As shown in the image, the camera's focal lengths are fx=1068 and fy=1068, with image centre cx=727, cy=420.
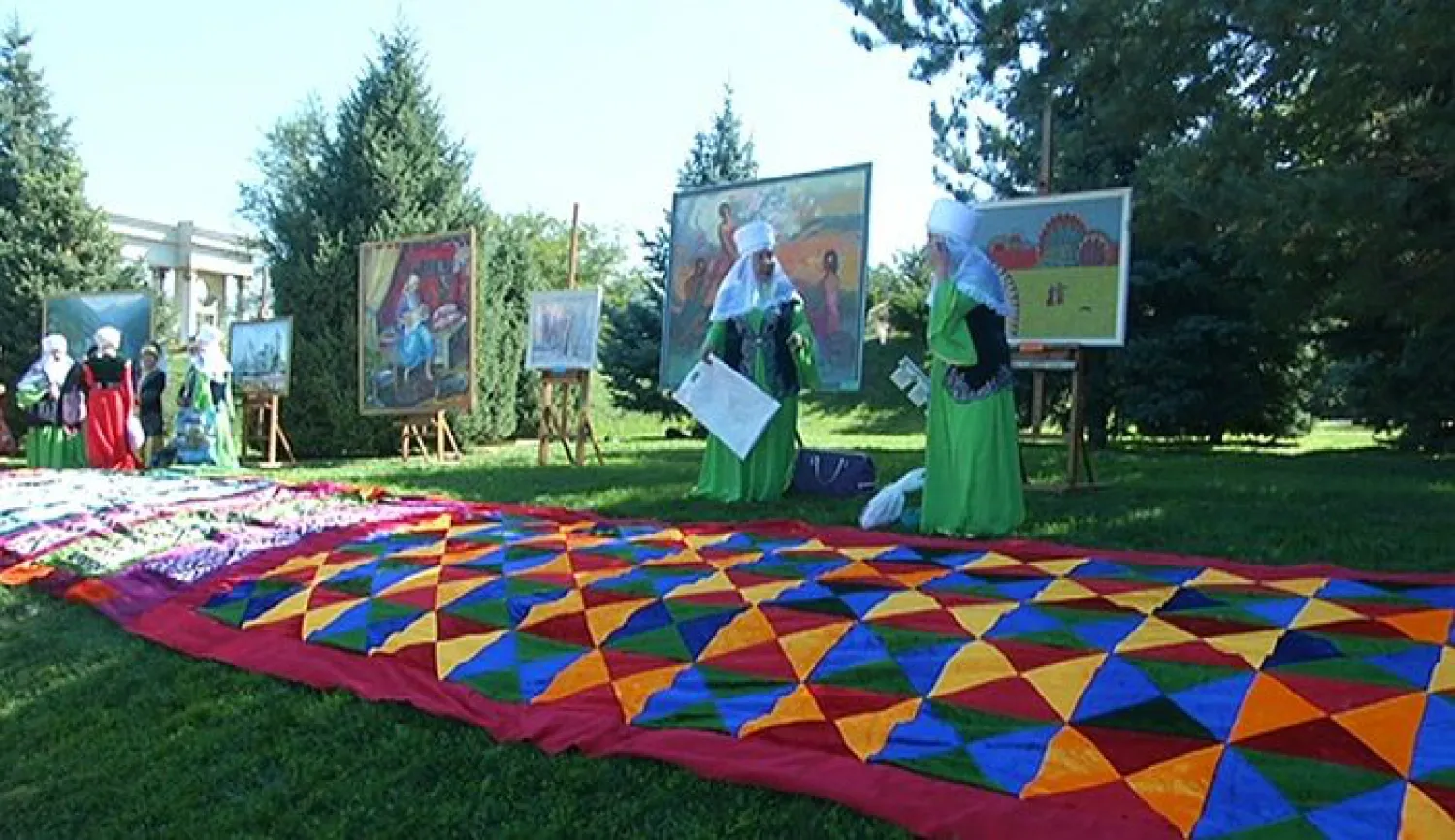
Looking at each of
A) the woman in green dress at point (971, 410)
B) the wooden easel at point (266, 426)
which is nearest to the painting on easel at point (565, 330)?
the wooden easel at point (266, 426)

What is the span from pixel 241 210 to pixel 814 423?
20.8 meters

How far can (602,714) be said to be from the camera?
9.46ft

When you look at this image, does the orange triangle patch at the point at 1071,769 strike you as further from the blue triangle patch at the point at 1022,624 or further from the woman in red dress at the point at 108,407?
the woman in red dress at the point at 108,407

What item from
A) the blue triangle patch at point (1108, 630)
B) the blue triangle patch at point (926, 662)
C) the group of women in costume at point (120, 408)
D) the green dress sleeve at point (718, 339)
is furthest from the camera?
the group of women in costume at point (120, 408)

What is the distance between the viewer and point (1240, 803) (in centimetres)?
210

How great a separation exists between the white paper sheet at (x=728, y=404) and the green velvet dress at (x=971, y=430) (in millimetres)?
1675

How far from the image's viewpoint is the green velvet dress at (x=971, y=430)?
5.38 m

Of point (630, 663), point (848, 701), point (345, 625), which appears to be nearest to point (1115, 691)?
point (848, 701)

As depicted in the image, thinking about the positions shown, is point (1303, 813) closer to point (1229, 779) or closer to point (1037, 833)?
point (1229, 779)

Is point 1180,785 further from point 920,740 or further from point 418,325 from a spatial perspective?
point 418,325

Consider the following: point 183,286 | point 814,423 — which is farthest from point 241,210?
point 814,423

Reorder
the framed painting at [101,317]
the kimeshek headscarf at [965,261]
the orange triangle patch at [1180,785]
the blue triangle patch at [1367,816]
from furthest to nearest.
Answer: the framed painting at [101,317]
the kimeshek headscarf at [965,261]
the orange triangle patch at [1180,785]
the blue triangle patch at [1367,816]

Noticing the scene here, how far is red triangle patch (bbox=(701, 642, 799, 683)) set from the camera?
2971mm

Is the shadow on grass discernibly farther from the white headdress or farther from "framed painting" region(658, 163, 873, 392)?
the white headdress
